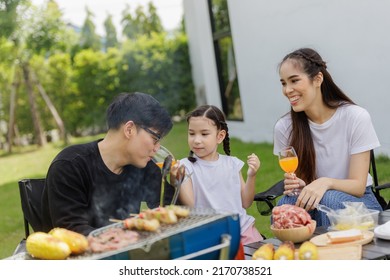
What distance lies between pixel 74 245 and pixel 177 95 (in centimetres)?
1619

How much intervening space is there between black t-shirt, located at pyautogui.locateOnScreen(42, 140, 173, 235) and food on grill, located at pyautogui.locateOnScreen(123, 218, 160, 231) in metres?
0.45

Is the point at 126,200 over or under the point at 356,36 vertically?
under

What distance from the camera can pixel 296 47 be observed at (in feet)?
29.3

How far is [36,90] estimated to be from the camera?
2005 cm

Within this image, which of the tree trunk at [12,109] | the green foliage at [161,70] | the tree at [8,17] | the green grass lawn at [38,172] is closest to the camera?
the green grass lawn at [38,172]

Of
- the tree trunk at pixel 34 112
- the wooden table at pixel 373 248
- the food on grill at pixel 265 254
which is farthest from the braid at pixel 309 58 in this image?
the tree trunk at pixel 34 112

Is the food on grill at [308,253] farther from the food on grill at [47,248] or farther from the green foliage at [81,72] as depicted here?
the green foliage at [81,72]

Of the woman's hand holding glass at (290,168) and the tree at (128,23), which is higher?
the tree at (128,23)

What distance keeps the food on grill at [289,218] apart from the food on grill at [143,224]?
2.35 ft

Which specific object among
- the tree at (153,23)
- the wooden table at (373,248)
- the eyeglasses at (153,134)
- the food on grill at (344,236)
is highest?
the tree at (153,23)

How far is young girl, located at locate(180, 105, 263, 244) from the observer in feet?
11.7

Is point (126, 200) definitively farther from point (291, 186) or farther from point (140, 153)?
point (291, 186)

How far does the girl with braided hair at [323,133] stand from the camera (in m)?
3.44
